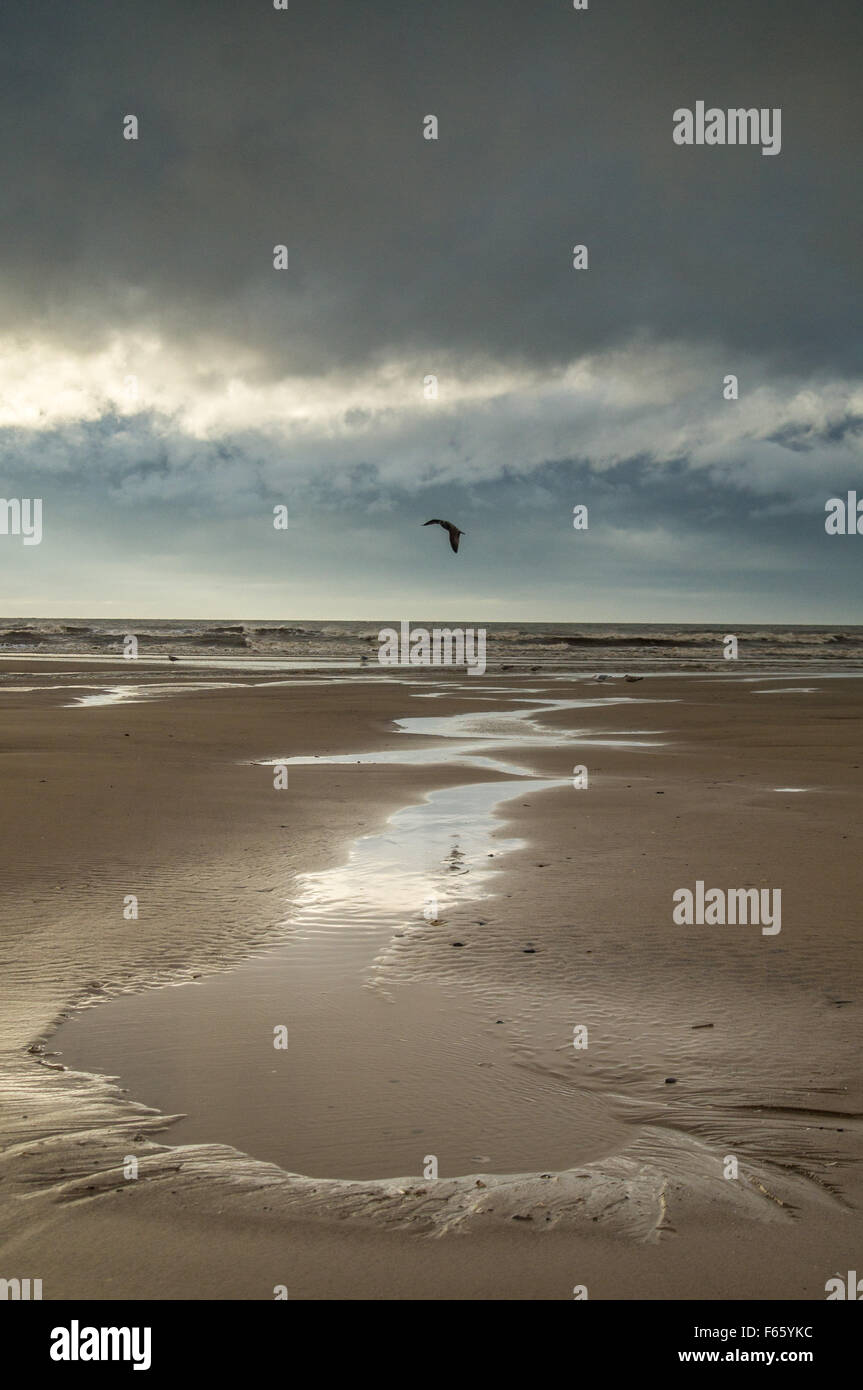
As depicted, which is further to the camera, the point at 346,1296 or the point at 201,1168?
the point at 201,1168

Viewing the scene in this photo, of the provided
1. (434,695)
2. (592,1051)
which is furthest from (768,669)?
(592,1051)

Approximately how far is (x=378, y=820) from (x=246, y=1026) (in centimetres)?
595

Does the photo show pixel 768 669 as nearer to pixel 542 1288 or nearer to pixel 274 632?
pixel 542 1288

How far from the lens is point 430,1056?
5.14m

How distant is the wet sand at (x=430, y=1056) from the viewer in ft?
11.3

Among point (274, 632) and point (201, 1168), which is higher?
point (274, 632)

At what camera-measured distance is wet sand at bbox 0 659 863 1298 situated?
11.3ft

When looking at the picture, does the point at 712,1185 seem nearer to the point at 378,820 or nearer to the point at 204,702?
the point at 378,820

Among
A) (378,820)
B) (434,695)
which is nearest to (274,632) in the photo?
(434,695)

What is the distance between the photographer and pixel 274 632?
332ft

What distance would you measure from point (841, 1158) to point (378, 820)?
7.78 m
